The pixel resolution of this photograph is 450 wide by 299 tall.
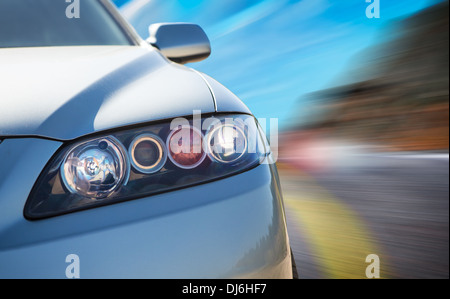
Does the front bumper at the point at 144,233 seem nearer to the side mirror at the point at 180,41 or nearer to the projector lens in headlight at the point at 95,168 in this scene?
the projector lens in headlight at the point at 95,168

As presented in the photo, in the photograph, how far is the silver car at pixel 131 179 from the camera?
1143 mm

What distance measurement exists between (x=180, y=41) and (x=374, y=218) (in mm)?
1927

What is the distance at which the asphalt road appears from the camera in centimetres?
285

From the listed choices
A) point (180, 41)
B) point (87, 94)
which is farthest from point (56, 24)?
point (87, 94)

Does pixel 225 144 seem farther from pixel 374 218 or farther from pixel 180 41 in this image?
pixel 374 218

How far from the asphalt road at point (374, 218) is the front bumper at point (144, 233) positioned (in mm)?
1666

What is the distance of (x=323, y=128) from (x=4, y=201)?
Answer: 826 cm

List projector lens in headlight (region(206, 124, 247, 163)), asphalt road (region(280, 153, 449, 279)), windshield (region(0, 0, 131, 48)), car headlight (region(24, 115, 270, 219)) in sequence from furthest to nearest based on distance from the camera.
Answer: asphalt road (region(280, 153, 449, 279)) → windshield (region(0, 0, 131, 48)) → projector lens in headlight (region(206, 124, 247, 163)) → car headlight (region(24, 115, 270, 219))

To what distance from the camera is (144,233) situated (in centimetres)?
116

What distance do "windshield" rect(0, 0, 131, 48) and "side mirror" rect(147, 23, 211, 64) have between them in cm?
18

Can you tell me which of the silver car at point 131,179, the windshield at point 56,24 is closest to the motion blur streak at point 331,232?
the silver car at point 131,179

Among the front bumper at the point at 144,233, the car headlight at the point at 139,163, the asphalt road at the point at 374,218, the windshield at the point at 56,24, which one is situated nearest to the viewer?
the front bumper at the point at 144,233

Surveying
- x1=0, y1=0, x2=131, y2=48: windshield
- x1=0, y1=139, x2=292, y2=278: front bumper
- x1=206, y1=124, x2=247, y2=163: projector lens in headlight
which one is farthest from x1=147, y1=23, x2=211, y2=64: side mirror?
x1=0, y1=139, x2=292, y2=278: front bumper

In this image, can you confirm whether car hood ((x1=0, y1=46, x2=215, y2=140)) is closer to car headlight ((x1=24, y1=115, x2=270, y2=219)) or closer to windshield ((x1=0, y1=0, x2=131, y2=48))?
car headlight ((x1=24, y1=115, x2=270, y2=219))
